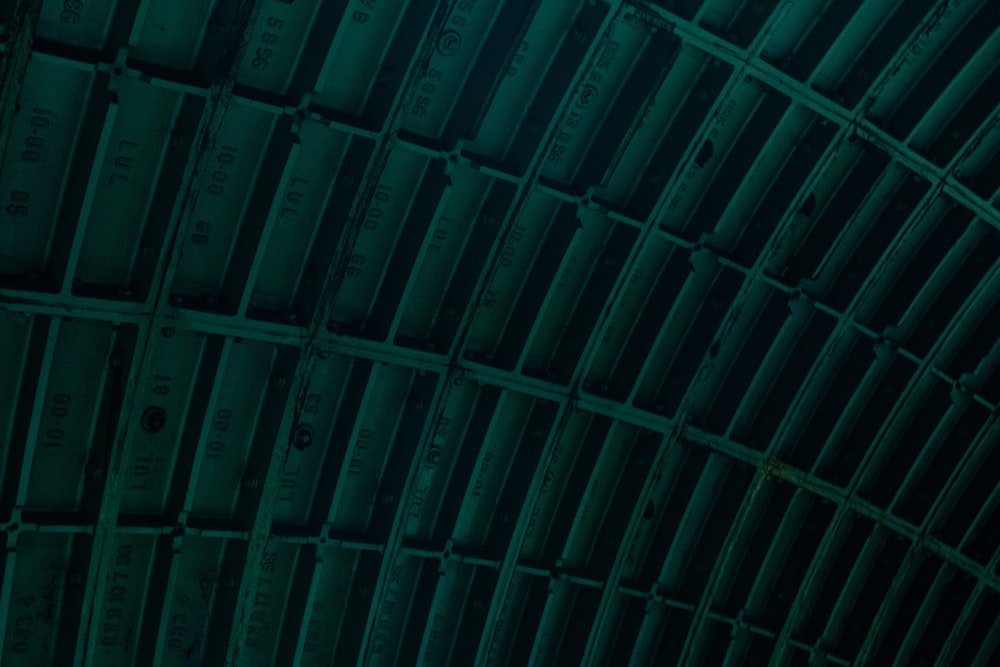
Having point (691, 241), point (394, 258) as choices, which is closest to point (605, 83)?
point (691, 241)

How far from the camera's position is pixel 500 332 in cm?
1271

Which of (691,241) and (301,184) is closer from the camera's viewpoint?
(301,184)

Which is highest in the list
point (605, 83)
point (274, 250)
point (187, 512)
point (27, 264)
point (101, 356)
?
point (605, 83)

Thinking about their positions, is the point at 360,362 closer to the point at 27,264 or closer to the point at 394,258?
the point at 394,258

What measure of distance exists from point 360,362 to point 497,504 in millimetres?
2731

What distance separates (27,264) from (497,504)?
20.0 feet

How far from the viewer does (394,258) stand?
1167 cm

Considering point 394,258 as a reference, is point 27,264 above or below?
below

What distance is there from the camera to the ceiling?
32.9ft

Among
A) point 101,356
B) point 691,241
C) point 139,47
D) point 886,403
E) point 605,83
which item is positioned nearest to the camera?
point 139,47

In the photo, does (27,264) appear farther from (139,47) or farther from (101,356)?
(139,47)

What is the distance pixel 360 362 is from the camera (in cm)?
1171

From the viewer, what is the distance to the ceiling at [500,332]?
32.9 ft

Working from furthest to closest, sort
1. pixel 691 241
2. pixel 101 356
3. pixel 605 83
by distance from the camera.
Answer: pixel 691 241 → pixel 605 83 → pixel 101 356
